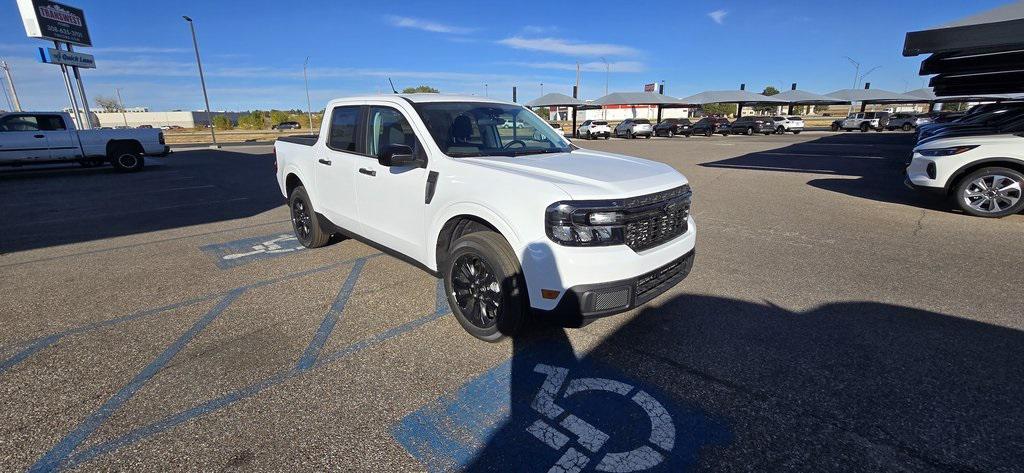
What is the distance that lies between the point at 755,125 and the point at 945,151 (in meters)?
36.3

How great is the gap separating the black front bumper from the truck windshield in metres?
1.54

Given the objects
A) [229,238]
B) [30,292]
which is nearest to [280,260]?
[229,238]

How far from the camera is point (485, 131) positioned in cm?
414

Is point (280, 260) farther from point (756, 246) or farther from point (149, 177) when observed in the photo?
point (149, 177)

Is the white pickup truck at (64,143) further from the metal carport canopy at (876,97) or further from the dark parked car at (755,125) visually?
the metal carport canopy at (876,97)

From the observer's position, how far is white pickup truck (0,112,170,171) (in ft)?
43.2

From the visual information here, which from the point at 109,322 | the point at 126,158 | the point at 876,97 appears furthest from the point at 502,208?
the point at 876,97

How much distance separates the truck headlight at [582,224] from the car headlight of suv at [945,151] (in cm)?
726

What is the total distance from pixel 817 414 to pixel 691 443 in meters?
0.82

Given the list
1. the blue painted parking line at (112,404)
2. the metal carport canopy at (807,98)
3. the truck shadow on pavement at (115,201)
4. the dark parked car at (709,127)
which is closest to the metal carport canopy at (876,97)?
the metal carport canopy at (807,98)

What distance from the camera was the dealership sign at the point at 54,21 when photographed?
21938mm

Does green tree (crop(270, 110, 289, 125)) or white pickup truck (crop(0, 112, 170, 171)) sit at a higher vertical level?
white pickup truck (crop(0, 112, 170, 171))

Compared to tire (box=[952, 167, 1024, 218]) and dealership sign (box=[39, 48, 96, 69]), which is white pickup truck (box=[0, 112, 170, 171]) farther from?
tire (box=[952, 167, 1024, 218])

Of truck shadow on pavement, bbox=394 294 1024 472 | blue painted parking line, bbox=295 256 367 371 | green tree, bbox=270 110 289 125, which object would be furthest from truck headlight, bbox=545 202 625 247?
green tree, bbox=270 110 289 125
